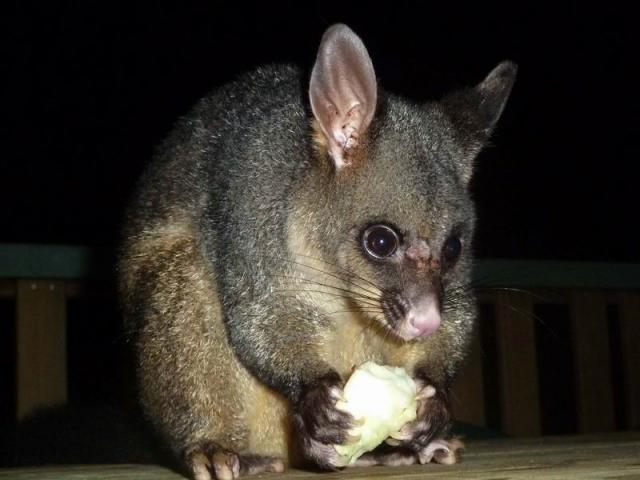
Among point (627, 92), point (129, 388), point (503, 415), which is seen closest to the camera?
point (129, 388)

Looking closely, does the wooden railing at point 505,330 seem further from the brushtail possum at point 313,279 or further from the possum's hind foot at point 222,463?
the possum's hind foot at point 222,463

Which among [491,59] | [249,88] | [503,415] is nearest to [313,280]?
[249,88]

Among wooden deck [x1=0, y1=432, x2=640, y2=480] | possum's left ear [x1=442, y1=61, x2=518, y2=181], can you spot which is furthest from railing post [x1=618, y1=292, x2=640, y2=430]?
possum's left ear [x1=442, y1=61, x2=518, y2=181]

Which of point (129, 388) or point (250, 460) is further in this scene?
point (129, 388)

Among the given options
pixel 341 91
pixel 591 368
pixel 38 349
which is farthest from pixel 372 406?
pixel 591 368

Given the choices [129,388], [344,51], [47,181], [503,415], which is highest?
[47,181]

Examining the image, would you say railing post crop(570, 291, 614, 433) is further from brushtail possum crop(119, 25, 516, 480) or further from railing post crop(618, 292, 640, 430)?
brushtail possum crop(119, 25, 516, 480)

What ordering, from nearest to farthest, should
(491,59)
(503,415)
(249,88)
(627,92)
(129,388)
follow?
(249,88) → (129,388) → (503,415) → (491,59) → (627,92)

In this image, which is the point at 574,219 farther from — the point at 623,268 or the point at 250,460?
the point at 250,460

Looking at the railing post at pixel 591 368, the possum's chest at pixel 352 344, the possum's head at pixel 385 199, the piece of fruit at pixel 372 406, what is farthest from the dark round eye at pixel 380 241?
the railing post at pixel 591 368
